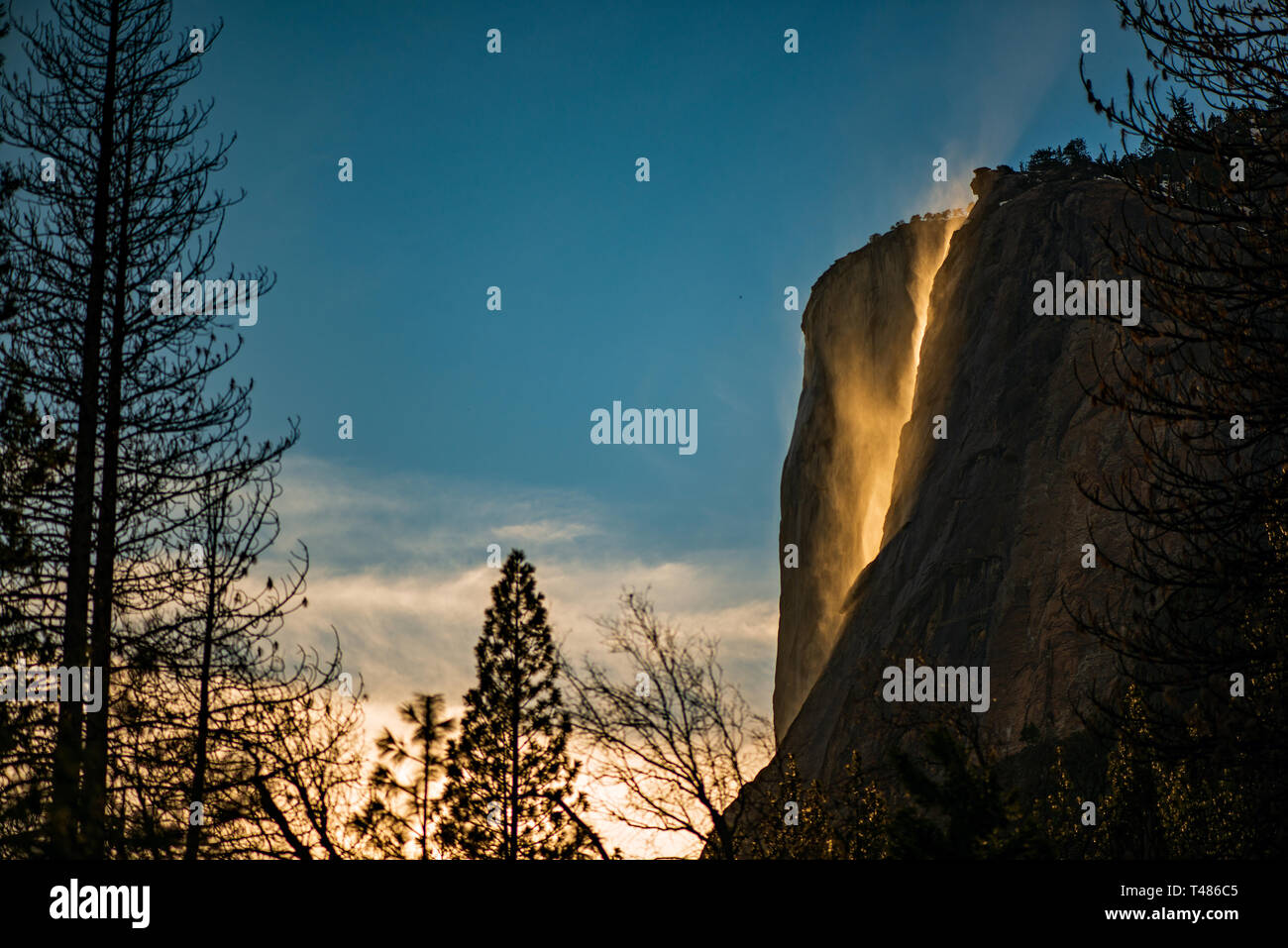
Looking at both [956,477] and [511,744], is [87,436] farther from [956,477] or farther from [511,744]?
[956,477]

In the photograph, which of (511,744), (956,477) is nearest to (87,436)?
(511,744)

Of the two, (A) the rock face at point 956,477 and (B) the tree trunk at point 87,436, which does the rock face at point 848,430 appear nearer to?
(A) the rock face at point 956,477

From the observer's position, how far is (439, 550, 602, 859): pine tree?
92.1ft

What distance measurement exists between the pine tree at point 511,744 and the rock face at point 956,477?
1137 centimetres

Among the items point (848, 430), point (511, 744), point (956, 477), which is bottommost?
point (511, 744)

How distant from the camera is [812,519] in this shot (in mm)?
62938

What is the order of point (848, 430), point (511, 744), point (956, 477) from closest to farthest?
point (511, 744)
point (956, 477)
point (848, 430)

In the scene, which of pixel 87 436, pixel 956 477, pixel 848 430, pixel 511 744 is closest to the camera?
pixel 87 436

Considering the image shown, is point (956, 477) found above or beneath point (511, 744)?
above

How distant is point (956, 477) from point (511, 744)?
907 inches

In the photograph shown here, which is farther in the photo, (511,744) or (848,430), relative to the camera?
(848,430)

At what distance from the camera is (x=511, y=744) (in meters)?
30.6

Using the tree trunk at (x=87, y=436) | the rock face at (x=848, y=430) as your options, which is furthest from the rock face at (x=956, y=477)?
the tree trunk at (x=87, y=436)

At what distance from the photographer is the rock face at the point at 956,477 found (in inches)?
1465
